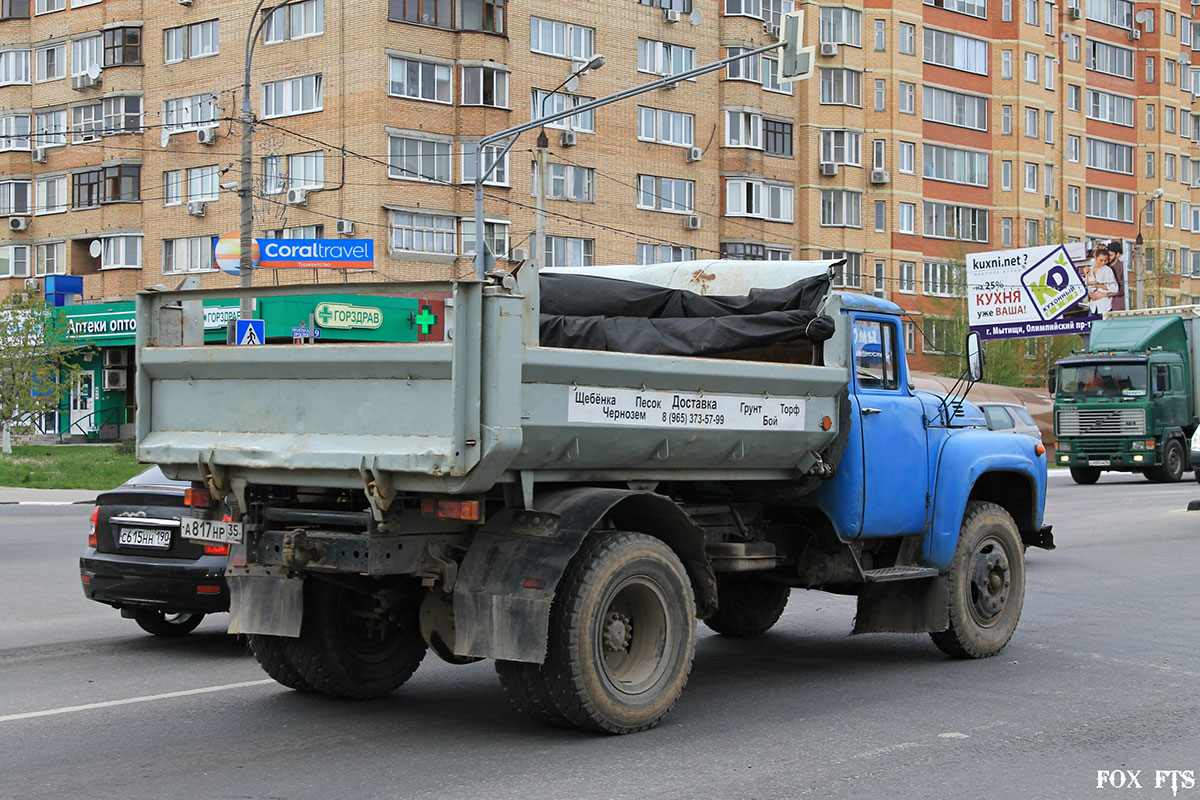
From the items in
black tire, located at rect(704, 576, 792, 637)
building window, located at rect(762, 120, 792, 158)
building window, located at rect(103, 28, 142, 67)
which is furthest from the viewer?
building window, located at rect(762, 120, 792, 158)

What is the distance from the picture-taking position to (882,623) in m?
9.23

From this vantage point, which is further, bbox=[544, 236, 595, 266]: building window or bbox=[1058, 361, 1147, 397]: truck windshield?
bbox=[544, 236, 595, 266]: building window

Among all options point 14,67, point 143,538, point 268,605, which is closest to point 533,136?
point 14,67

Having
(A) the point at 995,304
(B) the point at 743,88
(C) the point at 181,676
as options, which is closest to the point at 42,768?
(C) the point at 181,676

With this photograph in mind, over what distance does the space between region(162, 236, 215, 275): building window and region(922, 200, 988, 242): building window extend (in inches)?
1244

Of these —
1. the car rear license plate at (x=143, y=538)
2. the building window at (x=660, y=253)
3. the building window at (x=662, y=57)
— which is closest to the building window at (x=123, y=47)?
the building window at (x=662, y=57)

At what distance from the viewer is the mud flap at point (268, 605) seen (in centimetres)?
708

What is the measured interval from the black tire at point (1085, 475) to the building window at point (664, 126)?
72.6ft

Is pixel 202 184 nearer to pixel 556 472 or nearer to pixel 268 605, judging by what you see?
pixel 268 605

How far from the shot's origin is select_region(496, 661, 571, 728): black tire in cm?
685

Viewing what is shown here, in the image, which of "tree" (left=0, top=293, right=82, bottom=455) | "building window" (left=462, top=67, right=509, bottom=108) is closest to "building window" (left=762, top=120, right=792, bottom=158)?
"building window" (left=462, top=67, right=509, bottom=108)

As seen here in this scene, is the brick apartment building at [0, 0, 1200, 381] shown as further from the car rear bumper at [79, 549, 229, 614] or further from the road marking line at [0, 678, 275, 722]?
the road marking line at [0, 678, 275, 722]

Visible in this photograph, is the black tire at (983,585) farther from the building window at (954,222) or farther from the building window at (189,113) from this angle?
the building window at (954,222)

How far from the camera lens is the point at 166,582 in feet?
30.0
